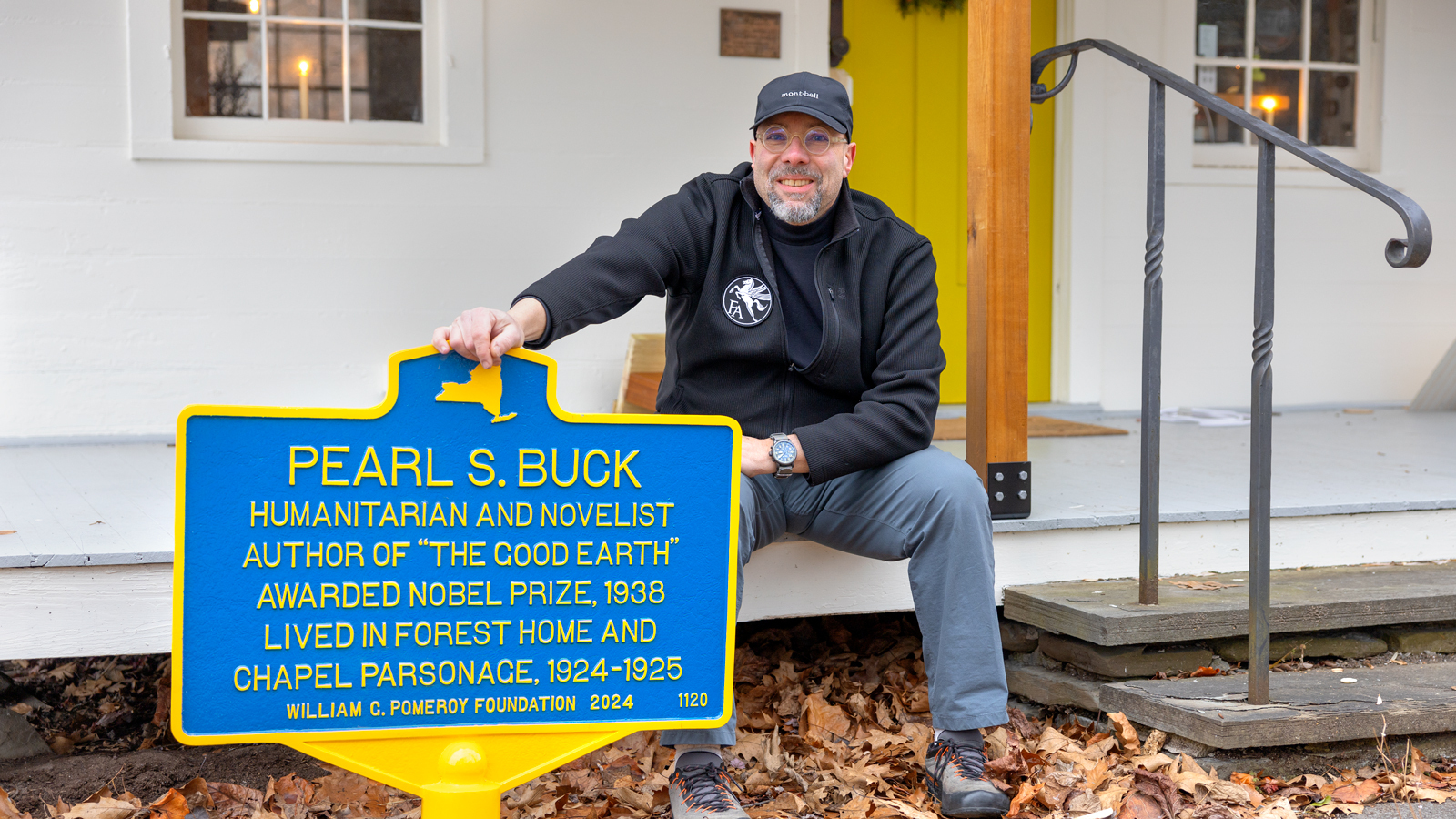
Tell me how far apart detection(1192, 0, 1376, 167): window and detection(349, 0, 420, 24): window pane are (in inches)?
134

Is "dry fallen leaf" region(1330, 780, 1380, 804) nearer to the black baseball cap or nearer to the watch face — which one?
the watch face

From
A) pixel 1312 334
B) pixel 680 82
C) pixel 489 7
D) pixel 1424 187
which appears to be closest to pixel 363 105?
pixel 489 7

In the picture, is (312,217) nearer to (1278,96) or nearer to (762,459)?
(762,459)

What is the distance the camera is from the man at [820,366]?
223 centimetres

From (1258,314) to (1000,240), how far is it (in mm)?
686

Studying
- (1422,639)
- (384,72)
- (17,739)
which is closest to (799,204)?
(1422,639)

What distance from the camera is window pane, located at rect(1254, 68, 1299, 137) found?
5488 millimetres

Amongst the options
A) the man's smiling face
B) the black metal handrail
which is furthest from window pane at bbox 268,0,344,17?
the black metal handrail

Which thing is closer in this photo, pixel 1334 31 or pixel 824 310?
pixel 824 310

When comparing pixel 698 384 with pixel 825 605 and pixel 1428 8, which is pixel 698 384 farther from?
pixel 1428 8

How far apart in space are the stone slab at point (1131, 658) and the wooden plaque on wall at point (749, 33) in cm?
293

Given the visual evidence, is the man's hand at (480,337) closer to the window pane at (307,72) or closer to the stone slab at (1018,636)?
the stone slab at (1018,636)

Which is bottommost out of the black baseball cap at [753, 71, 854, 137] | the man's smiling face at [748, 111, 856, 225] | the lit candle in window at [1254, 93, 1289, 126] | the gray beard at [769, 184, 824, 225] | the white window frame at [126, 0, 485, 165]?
the gray beard at [769, 184, 824, 225]

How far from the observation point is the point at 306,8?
448 centimetres
